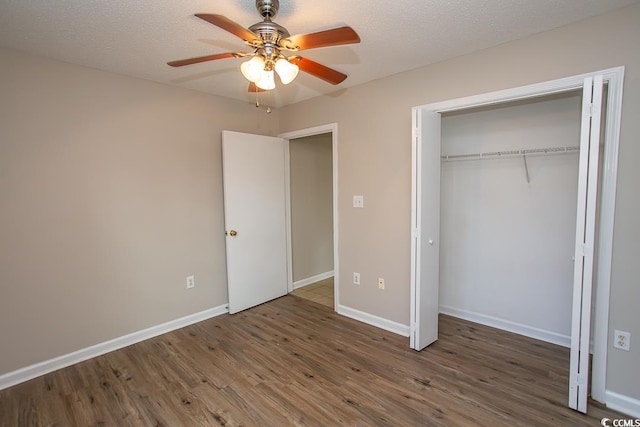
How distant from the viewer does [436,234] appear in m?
Answer: 2.78

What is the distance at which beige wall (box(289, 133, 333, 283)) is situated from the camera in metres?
4.31

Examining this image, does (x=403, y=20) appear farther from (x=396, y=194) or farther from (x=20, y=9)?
(x=20, y=9)

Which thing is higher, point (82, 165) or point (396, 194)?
point (82, 165)

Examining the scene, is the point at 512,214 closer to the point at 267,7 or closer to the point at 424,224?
the point at 424,224

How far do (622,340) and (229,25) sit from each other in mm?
2841

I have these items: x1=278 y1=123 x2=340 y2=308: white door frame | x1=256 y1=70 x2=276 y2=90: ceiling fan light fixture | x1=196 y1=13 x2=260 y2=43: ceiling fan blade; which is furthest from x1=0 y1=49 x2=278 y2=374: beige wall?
x1=196 y1=13 x2=260 y2=43: ceiling fan blade

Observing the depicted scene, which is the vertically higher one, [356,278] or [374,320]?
[356,278]

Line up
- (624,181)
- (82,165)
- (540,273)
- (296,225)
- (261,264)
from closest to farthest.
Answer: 1. (624,181)
2. (82,165)
3. (540,273)
4. (261,264)
5. (296,225)

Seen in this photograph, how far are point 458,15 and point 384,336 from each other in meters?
2.62

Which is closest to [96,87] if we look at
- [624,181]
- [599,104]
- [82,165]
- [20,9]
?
[82,165]

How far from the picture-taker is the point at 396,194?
9.75ft

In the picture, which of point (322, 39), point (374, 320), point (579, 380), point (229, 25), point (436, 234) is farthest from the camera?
point (374, 320)

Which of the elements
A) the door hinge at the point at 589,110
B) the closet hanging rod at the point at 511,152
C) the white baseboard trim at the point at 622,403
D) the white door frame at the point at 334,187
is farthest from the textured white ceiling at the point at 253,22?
the white baseboard trim at the point at 622,403


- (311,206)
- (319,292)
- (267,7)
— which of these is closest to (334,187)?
(311,206)
